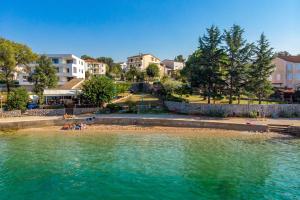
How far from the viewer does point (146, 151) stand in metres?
27.3

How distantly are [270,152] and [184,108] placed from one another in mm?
20158

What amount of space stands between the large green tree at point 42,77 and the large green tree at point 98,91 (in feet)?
39.0

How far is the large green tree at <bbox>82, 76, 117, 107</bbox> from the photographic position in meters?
47.6

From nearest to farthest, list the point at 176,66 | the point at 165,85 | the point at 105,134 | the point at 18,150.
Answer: the point at 18,150, the point at 105,134, the point at 165,85, the point at 176,66

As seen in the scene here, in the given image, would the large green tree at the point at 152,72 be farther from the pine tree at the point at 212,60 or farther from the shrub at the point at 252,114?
the shrub at the point at 252,114

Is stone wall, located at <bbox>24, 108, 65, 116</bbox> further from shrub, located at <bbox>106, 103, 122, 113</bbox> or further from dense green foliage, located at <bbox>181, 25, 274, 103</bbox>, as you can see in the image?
dense green foliage, located at <bbox>181, 25, 274, 103</bbox>

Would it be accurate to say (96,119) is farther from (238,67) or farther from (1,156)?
(238,67)

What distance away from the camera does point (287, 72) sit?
6425cm

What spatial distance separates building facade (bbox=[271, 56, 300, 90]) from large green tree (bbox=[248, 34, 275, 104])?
2195 cm

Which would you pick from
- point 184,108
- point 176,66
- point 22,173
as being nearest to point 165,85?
point 184,108

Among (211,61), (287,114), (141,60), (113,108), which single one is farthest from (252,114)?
(141,60)

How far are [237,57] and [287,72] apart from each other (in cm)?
2793

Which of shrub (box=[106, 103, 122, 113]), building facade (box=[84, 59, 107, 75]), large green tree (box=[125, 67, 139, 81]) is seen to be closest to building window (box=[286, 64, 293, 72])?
shrub (box=[106, 103, 122, 113])

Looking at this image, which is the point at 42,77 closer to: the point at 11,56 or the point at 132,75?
the point at 11,56
